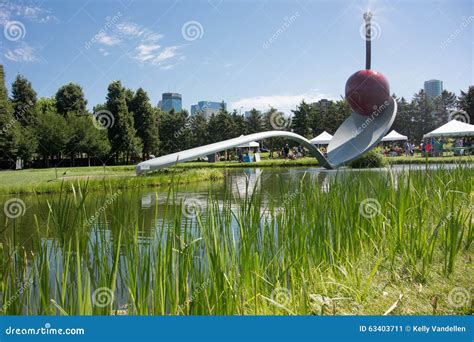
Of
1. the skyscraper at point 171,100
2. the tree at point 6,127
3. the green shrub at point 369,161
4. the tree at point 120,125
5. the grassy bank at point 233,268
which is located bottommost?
the grassy bank at point 233,268

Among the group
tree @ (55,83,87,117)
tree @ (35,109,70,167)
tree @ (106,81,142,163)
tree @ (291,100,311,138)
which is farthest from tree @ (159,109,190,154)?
tree @ (35,109,70,167)

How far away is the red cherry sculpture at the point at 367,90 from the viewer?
14.8m

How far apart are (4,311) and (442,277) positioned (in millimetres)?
Answer: 2240

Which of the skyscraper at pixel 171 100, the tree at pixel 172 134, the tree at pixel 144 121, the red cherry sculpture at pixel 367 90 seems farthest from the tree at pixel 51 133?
the tree at pixel 172 134

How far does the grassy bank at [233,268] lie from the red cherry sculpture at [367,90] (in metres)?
12.9

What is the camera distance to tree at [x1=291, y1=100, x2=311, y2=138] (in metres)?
29.5

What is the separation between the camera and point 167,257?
1780 millimetres

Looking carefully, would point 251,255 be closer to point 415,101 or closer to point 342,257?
point 342,257

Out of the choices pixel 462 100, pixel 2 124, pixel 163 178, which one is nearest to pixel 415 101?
pixel 462 100

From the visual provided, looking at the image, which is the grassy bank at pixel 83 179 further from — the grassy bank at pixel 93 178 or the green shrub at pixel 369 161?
the green shrub at pixel 369 161

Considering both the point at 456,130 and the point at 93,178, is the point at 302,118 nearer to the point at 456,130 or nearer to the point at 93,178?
the point at 456,130

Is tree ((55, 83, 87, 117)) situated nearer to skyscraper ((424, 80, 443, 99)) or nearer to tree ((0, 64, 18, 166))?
tree ((0, 64, 18, 166))

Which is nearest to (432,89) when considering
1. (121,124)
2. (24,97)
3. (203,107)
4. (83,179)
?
(203,107)

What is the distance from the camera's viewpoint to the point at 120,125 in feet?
68.8
